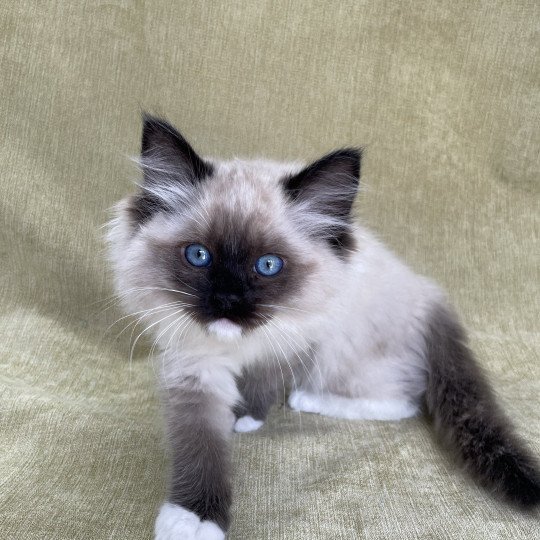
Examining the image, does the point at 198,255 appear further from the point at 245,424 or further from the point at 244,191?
the point at 245,424

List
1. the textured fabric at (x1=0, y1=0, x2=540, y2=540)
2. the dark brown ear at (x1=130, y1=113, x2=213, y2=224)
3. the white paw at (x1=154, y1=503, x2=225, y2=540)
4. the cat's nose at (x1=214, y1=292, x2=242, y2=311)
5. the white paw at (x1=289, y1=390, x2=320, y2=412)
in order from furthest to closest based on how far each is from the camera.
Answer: the textured fabric at (x1=0, y1=0, x2=540, y2=540), the white paw at (x1=289, y1=390, x2=320, y2=412), the dark brown ear at (x1=130, y1=113, x2=213, y2=224), the cat's nose at (x1=214, y1=292, x2=242, y2=311), the white paw at (x1=154, y1=503, x2=225, y2=540)

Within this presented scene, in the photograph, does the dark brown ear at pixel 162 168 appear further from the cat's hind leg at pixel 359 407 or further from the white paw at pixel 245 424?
the cat's hind leg at pixel 359 407

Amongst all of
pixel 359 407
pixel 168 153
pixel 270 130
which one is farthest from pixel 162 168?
pixel 270 130

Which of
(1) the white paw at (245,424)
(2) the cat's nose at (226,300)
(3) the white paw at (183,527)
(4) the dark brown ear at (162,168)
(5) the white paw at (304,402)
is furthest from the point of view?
(5) the white paw at (304,402)

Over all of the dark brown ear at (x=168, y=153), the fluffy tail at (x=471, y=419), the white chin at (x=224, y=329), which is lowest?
the fluffy tail at (x=471, y=419)

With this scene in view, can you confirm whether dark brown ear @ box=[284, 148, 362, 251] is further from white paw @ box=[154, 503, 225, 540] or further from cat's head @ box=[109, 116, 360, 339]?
white paw @ box=[154, 503, 225, 540]

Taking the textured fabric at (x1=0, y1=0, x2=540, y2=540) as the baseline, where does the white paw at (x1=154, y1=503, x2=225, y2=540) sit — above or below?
below

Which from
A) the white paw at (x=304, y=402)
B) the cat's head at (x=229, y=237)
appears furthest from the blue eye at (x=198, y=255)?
the white paw at (x=304, y=402)

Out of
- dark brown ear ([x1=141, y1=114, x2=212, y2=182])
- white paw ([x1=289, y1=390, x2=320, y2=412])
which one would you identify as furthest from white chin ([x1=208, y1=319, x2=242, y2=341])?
white paw ([x1=289, y1=390, x2=320, y2=412])
